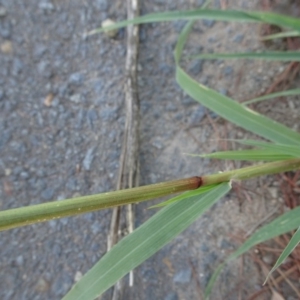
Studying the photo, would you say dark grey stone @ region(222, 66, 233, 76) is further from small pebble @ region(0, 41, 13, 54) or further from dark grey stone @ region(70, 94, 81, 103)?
small pebble @ region(0, 41, 13, 54)

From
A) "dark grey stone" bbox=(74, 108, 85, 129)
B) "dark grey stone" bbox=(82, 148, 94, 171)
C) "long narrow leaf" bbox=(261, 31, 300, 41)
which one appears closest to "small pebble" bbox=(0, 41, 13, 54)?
"dark grey stone" bbox=(74, 108, 85, 129)

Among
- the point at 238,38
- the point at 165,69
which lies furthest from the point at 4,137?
the point at 238,38

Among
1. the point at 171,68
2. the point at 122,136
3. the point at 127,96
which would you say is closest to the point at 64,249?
the point at 122,136

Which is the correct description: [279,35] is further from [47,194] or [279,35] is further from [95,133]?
[47,194]

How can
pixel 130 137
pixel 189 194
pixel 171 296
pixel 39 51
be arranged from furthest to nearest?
pixel 39 51 < pixel 130 137 < pixel 171 296 < pixel 189 194

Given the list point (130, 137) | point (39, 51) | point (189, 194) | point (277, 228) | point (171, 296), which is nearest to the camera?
point (189, 194)

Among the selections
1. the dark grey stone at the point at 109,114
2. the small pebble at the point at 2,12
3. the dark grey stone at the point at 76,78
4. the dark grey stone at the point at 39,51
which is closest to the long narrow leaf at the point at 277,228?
the dark grey stone at the point at 109,114

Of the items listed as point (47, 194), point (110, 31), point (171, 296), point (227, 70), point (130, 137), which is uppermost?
point (110, 31)
